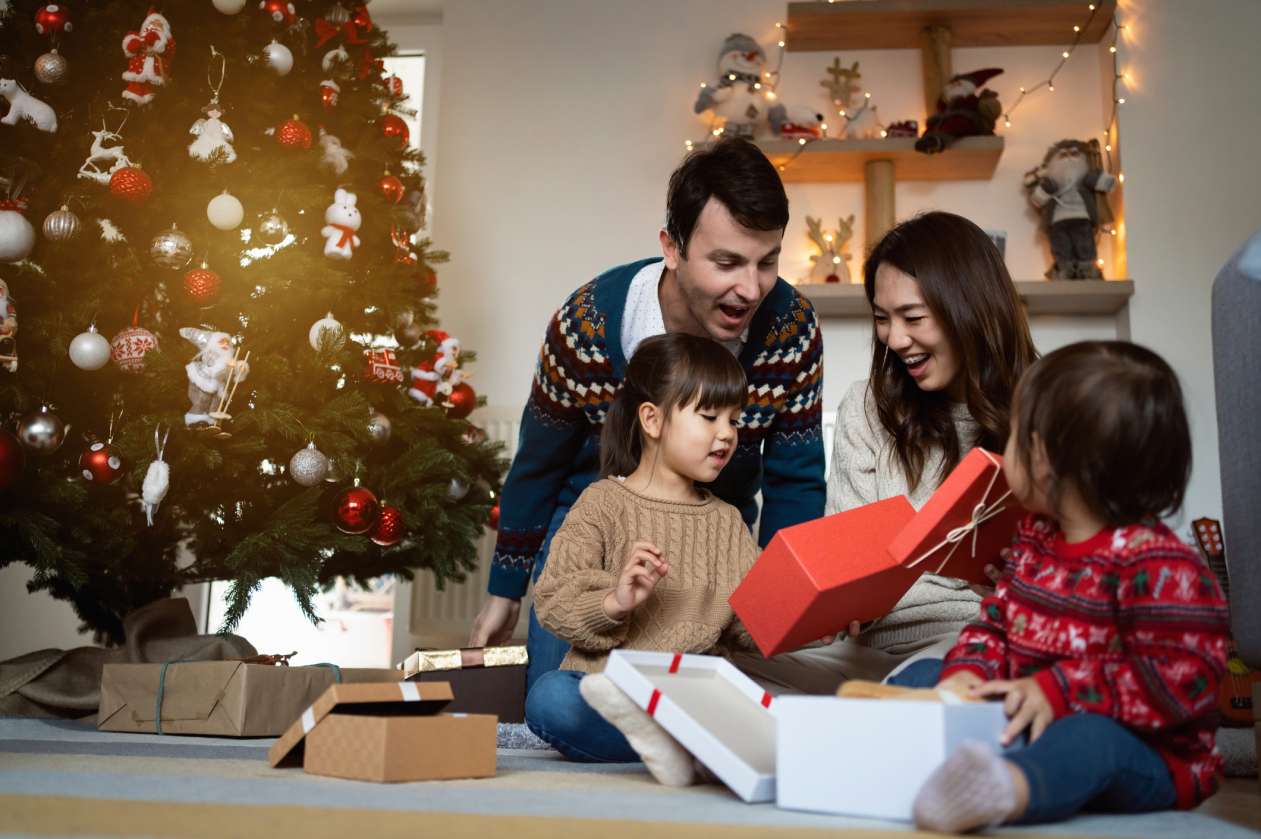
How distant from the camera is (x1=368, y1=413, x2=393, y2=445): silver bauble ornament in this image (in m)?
2.14

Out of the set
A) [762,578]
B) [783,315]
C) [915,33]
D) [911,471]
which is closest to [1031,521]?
[762,578]

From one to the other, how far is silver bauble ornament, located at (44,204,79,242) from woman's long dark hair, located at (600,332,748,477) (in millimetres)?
1130

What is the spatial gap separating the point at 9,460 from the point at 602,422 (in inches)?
37.2

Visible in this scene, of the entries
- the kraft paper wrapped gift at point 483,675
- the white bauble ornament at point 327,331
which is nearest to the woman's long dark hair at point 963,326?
the kraft paper wrapped gift at point 483,675

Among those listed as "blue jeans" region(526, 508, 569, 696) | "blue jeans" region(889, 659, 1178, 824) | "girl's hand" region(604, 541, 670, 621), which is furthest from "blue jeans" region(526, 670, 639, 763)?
"blue jeans" region(889, 659, 1178, 824)

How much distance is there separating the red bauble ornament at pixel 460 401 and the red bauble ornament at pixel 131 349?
0.68m

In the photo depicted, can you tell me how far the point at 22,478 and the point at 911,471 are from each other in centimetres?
147

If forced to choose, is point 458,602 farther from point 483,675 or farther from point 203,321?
point 483,675

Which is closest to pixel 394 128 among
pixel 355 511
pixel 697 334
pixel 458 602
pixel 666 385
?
pixel 355 511

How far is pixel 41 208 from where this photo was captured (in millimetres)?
2023

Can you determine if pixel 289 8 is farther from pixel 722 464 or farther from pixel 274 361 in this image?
pixel 722 464

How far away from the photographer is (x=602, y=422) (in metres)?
1.68

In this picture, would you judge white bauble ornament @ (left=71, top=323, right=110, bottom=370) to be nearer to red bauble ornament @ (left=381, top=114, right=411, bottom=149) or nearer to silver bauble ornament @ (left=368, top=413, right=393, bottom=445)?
silver bauble ornament @ (left=368, top=413, right=393, bottom=445)

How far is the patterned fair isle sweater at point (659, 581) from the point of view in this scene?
4.22 ft
